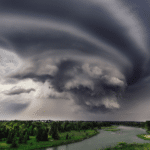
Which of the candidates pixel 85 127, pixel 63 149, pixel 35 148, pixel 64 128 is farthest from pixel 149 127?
pixel 35 148

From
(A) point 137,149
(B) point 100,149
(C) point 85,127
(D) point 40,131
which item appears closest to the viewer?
(A) point 137,149

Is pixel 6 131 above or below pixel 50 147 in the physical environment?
above

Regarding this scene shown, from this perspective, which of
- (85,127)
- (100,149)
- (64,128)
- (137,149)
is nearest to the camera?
(137,149)

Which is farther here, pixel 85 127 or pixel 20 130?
pixel 85 127

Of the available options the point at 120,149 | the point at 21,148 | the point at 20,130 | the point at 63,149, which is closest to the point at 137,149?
the point at 120,149

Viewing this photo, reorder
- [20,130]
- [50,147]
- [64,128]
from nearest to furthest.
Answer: [50,147] → [20,130] → [64,128]

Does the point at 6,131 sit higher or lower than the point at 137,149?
higher

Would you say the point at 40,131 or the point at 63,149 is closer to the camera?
the point at 63,149

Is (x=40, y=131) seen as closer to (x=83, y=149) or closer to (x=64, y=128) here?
(x=83, y=149)

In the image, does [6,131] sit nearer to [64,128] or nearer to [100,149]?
[100,149]
